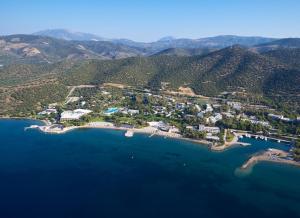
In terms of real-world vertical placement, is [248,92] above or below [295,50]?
below

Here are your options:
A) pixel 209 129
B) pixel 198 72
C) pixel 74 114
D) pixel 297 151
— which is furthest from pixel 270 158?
pixel 198 72

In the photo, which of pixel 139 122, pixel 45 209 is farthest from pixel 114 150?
pixel 45 209

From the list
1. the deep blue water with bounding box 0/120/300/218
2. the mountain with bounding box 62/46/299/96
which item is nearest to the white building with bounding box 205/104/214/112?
the mountain with bounding box 62/46/299/96

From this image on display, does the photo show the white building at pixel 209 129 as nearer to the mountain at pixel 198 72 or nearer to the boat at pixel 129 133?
the boat at pixel 129 133

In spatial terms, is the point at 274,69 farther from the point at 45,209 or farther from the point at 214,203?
the point at 45,209

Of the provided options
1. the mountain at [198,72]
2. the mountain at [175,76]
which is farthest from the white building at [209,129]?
the mountain at [198,72]

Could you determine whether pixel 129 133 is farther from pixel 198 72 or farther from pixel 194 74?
pixel 198 72
